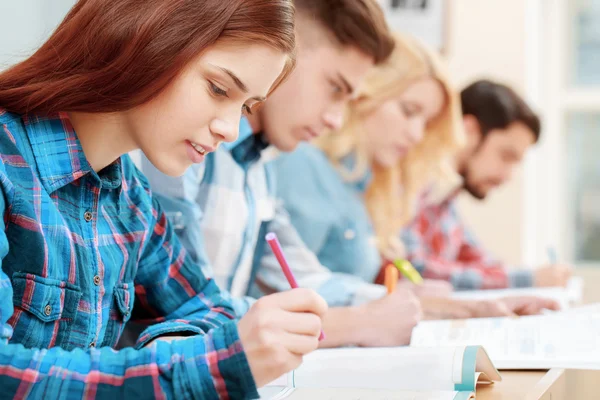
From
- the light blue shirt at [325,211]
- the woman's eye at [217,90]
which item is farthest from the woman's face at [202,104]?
the light blue shirt at [325,211]

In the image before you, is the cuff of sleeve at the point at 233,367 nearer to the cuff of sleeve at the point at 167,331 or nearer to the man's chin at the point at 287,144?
the cuff of sleeve at the point at 167,331

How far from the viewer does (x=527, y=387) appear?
0.81 meters

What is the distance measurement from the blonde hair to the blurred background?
917 millimetres

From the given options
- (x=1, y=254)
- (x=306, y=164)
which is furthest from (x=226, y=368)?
(x=306, y=164)

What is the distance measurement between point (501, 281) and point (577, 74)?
169cm

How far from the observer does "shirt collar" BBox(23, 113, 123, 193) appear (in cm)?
72

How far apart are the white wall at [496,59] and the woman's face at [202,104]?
253cm

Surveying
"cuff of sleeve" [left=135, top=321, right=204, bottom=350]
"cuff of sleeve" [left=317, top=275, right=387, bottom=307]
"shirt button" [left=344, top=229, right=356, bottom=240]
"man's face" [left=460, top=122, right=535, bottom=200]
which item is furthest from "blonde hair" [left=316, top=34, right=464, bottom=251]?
"cuff of sleeve" [left=135, top=321, right=204, bottom=350]

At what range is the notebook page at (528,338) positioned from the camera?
3.08 ft

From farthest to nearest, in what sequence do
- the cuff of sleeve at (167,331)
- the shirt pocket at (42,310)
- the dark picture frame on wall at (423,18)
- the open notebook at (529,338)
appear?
the dark picture frame on wall at (423,18) → the open notebook at (529,338) → the cuff of sleeve at (167,331) → the shirt pocket at (42,310)

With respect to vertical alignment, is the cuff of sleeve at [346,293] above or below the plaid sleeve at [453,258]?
above

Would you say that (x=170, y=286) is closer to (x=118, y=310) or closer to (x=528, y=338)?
(x=118, y=310)

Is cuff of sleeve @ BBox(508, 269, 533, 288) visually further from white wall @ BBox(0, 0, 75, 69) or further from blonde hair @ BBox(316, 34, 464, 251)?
white wall @ BBox(0, 0, 75, 69)

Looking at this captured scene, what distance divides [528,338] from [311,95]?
53 cm
